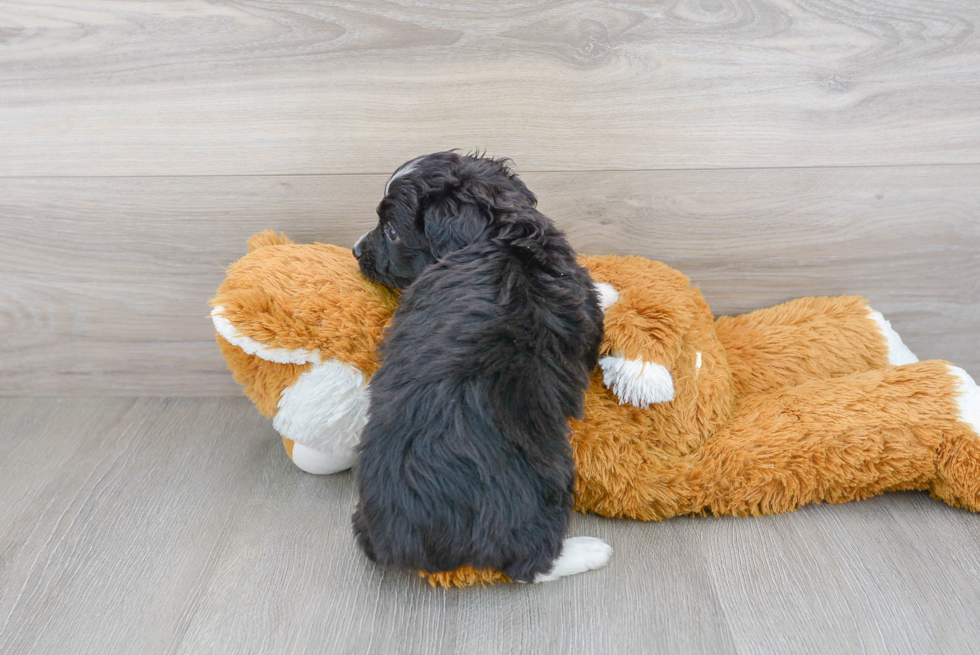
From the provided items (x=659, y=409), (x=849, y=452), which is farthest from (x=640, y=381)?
(x=849, y=452)

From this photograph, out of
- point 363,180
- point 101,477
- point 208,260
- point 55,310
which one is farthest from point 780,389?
point 55,310

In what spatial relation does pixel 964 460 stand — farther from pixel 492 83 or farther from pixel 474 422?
pixel 492 83

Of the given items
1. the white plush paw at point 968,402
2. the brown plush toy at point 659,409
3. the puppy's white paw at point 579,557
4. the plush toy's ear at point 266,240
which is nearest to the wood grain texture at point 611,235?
the plush toy's ear at point 266,240

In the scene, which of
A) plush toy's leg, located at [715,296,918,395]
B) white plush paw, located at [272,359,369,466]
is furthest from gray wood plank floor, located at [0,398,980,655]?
plush toy's leg, located at [715,296,918,395]

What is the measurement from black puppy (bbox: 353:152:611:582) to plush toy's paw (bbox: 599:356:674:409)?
97 mm

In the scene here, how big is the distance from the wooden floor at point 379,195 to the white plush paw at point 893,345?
0.39 feet

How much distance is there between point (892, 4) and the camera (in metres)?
1.20

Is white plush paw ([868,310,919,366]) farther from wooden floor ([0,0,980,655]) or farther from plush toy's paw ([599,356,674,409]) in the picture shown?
plush toy's paw ([599,356,674,409])

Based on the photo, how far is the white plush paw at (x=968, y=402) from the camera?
1078 millimetres

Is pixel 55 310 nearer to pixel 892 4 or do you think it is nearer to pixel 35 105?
pixel 35 105

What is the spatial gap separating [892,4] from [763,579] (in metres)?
1.04

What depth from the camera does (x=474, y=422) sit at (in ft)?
2.85

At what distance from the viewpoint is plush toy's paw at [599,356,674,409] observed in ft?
3.34

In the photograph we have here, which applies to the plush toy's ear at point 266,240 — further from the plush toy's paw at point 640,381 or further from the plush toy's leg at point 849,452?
the plush toy's leg at point 849,452
